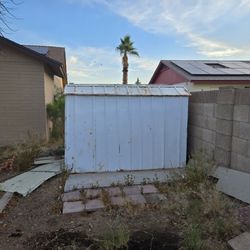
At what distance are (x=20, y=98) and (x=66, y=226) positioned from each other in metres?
7.51

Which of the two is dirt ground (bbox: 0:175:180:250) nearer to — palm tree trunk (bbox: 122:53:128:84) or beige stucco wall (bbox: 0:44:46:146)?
beige stucco wall (bbox: 0:44:46:146)

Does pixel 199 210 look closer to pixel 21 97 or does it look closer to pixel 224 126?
pixel 224 126

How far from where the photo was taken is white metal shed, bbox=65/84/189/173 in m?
5.93

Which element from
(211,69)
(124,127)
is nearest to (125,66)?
(211,69)

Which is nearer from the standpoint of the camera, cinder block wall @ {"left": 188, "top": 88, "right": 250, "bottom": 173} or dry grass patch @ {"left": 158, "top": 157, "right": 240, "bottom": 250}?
dry grass patch @ {"left": 158, "top": 157, "right": 240, "bottom": 250}

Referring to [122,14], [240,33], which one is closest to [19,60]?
[122,14]

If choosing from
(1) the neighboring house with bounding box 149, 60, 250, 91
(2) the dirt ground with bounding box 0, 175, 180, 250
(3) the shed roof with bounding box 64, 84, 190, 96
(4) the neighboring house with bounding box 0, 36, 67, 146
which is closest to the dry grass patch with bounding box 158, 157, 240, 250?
(2) the dirt ground with bounding box 0, 175, 180, 250

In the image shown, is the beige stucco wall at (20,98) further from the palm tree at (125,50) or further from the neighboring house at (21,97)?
the palm tree at (125,50)

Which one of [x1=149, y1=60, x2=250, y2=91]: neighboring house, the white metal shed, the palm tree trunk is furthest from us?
the palm tree trunk

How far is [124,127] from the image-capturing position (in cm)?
614

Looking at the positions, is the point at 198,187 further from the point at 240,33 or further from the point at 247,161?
the point at 240,33

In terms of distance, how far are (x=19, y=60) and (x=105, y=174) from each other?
6.32 meters

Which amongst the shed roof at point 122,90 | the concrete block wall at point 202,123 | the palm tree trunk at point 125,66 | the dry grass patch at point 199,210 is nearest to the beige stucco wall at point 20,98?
the shed roof at point 122,90

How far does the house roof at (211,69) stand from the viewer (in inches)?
462
